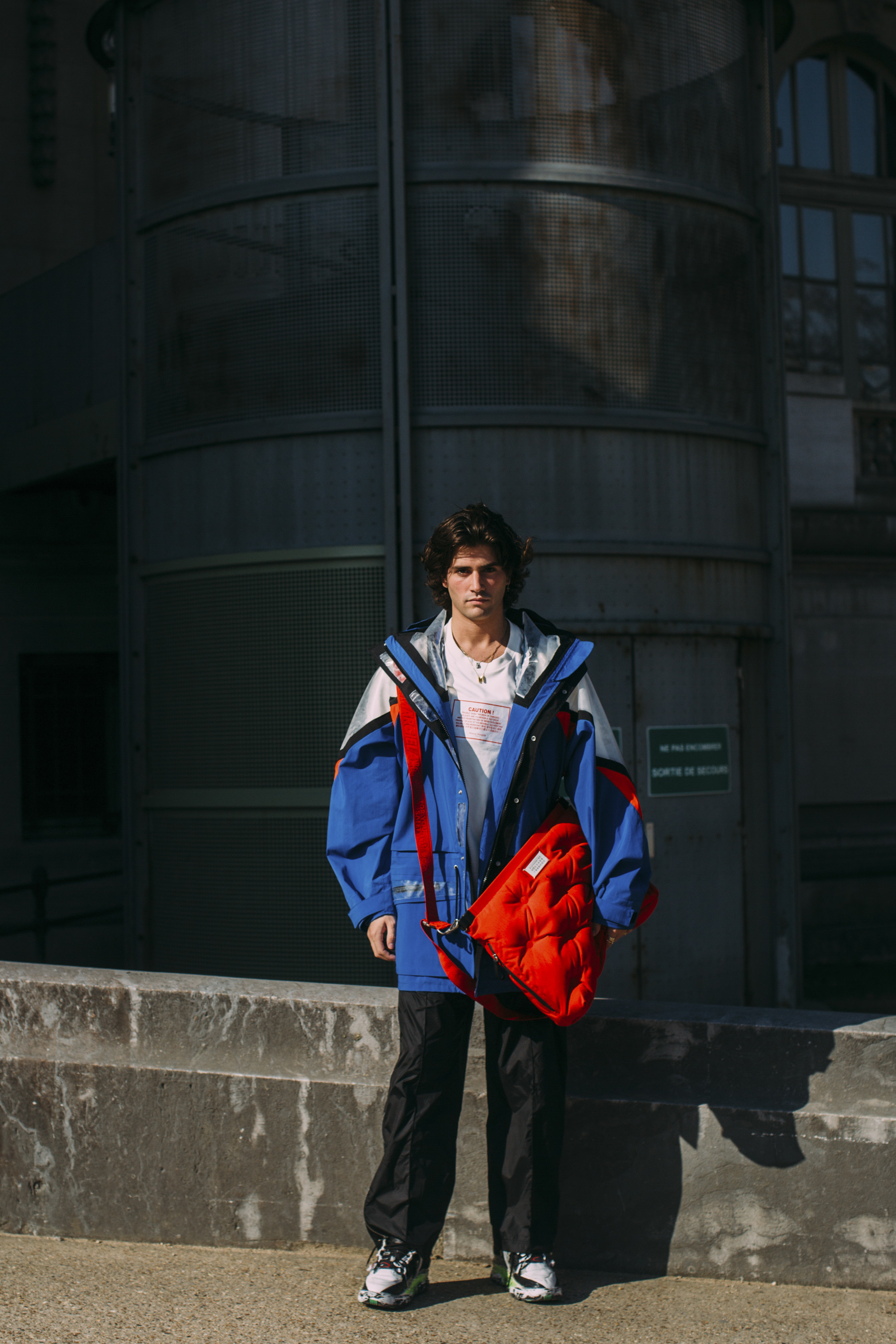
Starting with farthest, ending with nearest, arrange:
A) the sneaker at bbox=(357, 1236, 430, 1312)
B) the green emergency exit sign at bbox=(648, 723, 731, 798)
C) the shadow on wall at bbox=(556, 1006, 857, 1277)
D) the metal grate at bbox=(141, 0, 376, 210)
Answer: the green emergency exit sign at bbox=(648, 723, 731, 798), the metal grate at bbox=(141, 0, 376, 210), the shadow on wall at bbox=(556, 1006, 857, 1277), the sneaker at bbox=(357, 1236, 430, 1312)

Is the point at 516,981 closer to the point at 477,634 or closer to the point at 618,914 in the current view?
the point at 618,914

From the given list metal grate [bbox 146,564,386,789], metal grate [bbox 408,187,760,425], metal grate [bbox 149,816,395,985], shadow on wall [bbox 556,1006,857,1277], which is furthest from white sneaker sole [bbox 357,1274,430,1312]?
metal grate [bbox 408,187,760,425]

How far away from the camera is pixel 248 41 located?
716cm

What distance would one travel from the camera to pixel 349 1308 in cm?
330

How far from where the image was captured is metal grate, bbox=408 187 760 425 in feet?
22.7

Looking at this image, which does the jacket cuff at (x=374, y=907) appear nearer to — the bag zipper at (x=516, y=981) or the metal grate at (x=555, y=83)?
the bag zipper at (x=516, y=981)

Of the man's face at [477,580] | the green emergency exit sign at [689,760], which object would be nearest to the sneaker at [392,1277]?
the man's face at [477,580]

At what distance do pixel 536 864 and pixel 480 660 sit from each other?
0.61m


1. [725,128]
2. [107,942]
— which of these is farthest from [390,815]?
[107,942]

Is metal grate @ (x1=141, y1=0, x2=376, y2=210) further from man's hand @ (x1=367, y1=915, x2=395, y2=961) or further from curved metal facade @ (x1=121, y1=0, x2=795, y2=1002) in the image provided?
man's hand @ (x1=367, y1=915, x2=395, y2=961)

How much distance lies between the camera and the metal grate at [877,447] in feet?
36.2

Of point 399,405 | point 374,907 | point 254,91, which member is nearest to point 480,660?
point 374,907

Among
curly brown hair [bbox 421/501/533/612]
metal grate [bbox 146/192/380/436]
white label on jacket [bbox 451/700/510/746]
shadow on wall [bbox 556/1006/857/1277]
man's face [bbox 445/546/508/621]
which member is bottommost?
shadow on wall [bbox 556/1006/857/1277]

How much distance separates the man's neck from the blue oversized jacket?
0.30 feet
